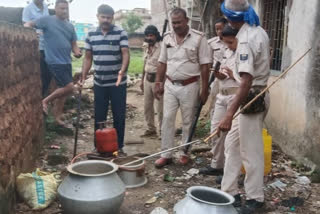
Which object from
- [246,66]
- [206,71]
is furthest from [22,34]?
[246,66]

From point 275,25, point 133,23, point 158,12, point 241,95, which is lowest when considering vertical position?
point 241,95

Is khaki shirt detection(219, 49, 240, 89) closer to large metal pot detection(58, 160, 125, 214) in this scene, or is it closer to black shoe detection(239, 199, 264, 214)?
black shoe detection(239, 199, 264, 214)

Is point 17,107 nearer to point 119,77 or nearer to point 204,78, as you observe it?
point 119,77

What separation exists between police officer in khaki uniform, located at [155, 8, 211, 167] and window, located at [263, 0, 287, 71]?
6.09ft

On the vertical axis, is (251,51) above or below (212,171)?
above

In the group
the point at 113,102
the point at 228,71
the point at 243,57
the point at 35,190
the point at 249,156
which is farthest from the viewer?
the point at 113,102

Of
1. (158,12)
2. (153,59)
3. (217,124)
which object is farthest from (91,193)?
→ (158,12)

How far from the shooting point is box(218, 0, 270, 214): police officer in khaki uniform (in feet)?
11.2

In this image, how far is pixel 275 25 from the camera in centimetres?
658

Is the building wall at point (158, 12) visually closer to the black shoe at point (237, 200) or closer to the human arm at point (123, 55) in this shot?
the human arm at point (123, 55)

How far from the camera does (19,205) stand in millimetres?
3977

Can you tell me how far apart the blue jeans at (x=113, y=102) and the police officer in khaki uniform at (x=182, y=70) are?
0.71 m

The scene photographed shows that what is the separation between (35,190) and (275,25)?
495cm

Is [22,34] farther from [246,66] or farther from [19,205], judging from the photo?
[246,66]
